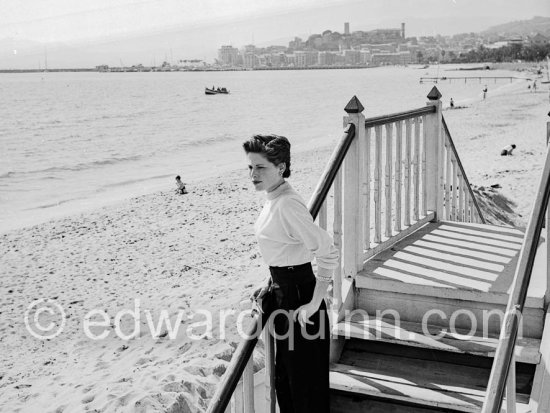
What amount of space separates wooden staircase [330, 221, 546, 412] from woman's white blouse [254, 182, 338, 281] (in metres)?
1.24

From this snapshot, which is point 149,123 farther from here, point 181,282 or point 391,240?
point 391,240

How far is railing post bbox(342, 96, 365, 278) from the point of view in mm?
4539

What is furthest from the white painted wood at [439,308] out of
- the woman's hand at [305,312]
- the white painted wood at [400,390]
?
the woman's hand at [305,312]

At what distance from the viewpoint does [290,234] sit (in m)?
2.96

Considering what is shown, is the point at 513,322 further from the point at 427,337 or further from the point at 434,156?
the point at 434,156

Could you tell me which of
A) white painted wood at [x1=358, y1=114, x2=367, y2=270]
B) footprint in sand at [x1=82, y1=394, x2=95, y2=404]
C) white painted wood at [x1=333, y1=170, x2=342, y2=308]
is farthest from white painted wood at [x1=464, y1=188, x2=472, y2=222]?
footprint in sand at [x1=82, y1=394, x2=95, y2=404]

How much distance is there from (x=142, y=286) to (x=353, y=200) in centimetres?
680

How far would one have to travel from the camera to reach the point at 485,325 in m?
4.16

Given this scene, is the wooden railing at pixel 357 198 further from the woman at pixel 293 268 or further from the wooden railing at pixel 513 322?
the wooden railing at pixel 513 322

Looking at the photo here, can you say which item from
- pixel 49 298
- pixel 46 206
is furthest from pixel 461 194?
pixel 46 206

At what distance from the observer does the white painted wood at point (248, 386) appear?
2.99 metres

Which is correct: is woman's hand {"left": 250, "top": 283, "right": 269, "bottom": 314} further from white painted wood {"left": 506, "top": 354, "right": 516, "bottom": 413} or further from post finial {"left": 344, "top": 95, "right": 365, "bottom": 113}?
post finial {"left": 344, "top": 95, "right": 365, "bottom": 113}

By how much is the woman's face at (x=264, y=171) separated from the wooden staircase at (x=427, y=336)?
1521 millimetres

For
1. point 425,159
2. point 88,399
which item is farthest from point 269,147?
point 88,399
